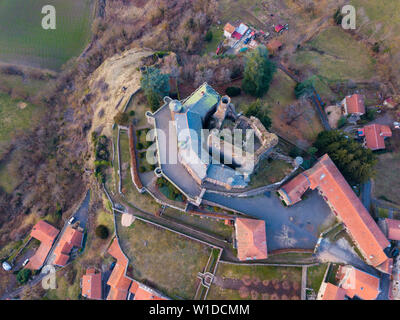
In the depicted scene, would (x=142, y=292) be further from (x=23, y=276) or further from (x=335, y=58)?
(x=335, y=58)

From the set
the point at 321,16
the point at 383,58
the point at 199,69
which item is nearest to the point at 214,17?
the point at 199,69

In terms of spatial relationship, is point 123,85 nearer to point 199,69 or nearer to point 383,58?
point 199,69

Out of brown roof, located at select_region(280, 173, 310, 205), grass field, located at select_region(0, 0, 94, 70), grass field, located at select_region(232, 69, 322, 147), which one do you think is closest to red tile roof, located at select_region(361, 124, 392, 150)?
grass field, located at select_region(232, 69, 322, 147)

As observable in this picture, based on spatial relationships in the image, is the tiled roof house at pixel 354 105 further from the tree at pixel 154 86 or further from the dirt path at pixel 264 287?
the tree at pixel 154 86

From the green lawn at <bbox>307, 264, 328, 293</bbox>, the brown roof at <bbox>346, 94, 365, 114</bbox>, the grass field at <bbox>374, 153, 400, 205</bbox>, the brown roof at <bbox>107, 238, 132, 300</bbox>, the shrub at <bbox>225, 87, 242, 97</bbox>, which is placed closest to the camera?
the green lawn at <bbox>307, 264, 328, 293</bbox>

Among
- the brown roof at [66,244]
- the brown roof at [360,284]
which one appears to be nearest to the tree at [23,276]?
the brown roof at [66,244]
